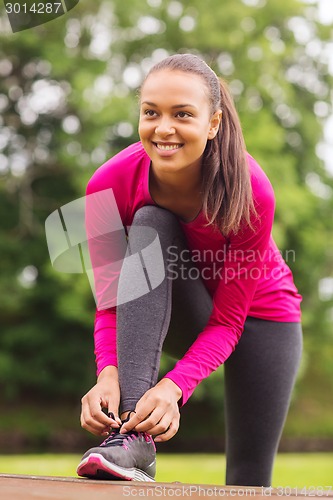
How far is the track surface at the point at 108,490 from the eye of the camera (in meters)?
1.34

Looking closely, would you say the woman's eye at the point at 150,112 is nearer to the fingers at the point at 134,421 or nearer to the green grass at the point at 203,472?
the fingers at the point at 134,421

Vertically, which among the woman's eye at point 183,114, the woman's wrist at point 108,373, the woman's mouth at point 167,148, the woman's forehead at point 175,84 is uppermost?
the woman's forehead at point 175,84

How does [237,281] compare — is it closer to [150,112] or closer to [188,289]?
[188,289]

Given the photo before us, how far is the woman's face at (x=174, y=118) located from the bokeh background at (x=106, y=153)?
415 inches

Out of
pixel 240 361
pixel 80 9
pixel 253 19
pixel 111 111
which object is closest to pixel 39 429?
pixel 111 111

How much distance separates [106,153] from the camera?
12.9 m

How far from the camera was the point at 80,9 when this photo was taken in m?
13.5

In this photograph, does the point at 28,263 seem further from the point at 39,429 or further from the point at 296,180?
the point at 296,180

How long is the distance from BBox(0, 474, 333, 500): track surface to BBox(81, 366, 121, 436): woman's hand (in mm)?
185

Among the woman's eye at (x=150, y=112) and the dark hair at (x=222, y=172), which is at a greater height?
the woman's eye at (x=150, y=112)

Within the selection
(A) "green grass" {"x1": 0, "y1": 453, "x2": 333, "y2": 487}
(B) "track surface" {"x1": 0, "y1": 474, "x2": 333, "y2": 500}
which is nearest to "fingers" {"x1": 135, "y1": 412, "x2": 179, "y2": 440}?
(B) "track surface" {"x1": 0, "y1": 474, "x2": 333, "y2": 500}

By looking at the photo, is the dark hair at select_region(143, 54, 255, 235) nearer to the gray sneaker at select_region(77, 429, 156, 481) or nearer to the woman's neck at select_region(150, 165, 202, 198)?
the woman's neck at select_region(150, 165, 202, 198)

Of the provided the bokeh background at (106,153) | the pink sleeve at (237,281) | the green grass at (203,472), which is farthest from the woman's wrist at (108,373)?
the bokeh background at (106,153)

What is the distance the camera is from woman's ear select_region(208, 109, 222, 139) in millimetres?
1955
